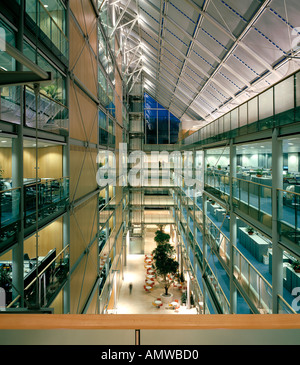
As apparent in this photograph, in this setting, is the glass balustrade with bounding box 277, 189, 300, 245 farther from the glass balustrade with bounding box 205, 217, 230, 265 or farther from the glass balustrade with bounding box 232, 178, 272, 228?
the glass balustrade with bounding box 205, 217, 230, 265

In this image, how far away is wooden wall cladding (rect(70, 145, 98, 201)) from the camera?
24.5 feet

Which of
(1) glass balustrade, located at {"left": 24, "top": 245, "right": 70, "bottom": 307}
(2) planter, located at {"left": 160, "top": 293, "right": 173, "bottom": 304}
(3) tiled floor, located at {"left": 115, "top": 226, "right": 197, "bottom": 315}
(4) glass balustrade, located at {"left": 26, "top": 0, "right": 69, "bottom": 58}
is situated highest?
(4) glass balustrade, located at {"left": 26, "top": 0, "right": 69, "bottom": 58}

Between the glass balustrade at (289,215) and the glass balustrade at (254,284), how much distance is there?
1463mm

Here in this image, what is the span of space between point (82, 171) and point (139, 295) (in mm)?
11052

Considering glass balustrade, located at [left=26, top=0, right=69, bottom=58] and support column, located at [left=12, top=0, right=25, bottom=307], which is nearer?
support column, located at [left=12, top=0, right=25, bottom=307]

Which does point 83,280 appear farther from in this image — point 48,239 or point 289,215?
point 289,215

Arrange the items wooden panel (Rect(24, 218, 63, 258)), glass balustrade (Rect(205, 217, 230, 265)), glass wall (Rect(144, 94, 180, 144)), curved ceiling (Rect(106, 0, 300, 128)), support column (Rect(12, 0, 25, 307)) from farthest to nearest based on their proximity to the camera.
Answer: glass wall (Rect(144, 94, 180, 144)) < glass balustrade (Rect(205, 217, 230, 265)) < curved ceiling (Rect(106, 0, 300, 128)) < wooden panel (Rect(24, 218, 63, 258)) < support column (Rect(12, 0, 25, 307))

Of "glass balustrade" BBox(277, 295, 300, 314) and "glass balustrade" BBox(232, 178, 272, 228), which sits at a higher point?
"glass balustrade" BBox(232, 178, 272, 228)

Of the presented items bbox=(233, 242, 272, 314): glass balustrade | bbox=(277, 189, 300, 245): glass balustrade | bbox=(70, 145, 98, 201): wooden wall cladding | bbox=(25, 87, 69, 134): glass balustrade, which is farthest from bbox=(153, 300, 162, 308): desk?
bbox=(25, 87, 69, 134): glass balustrade

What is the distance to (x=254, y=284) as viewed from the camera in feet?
22.4

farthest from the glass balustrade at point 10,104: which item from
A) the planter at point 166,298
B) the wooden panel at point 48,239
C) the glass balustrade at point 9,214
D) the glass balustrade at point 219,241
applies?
the planter at point 166,298

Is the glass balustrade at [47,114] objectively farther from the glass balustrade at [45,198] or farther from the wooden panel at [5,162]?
the wooden panel at [5,162]

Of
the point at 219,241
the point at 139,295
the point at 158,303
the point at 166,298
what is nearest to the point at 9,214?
the point at 219,241

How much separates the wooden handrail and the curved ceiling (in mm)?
8608
